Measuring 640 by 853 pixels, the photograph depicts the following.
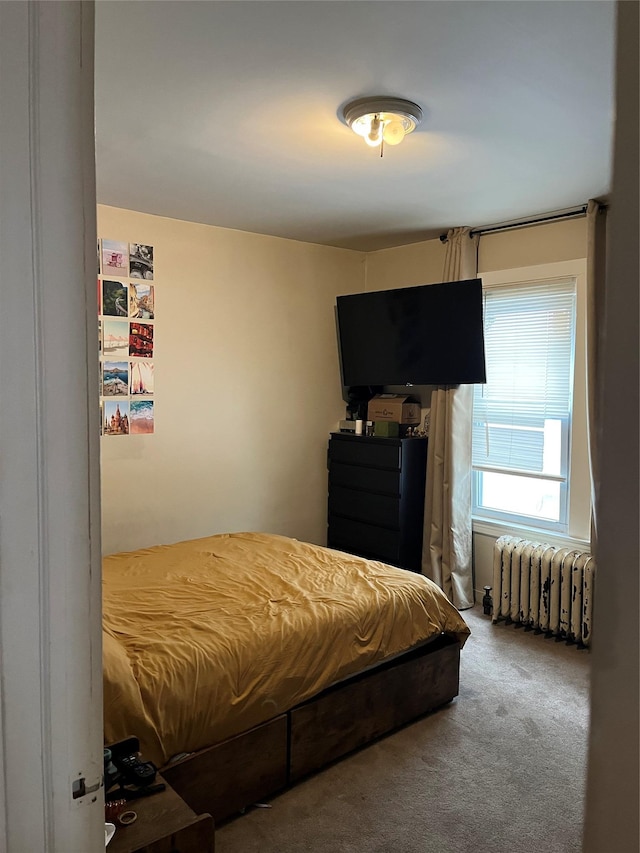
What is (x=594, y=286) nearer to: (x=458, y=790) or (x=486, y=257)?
(x=486, y=257)

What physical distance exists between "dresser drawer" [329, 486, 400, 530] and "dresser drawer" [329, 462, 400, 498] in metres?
0.04

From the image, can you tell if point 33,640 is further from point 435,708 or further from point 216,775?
point 435,708

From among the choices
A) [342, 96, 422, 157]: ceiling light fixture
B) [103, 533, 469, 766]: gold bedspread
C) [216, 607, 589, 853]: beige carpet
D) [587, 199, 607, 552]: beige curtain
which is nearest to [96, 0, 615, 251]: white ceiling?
[342, 96, 422, 157]: ceiling light fixture

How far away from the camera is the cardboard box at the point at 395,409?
4.72 metres

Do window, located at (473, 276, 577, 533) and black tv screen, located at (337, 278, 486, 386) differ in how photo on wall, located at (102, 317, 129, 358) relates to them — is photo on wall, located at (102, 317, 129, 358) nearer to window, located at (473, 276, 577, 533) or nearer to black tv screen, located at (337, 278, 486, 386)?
black tv screen, located at (337, 278, 486, 386)

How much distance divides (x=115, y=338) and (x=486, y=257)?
2.50 m

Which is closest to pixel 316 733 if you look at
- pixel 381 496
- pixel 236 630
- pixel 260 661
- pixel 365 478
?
pixel 260 661

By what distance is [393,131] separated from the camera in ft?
8.13

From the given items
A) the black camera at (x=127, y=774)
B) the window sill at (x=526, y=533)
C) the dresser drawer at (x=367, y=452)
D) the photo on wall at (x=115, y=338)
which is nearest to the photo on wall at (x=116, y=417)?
the photo on wall at (x=115, y=338)

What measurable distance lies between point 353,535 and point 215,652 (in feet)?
8.28

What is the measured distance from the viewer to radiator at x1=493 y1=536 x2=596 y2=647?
3.81 meters

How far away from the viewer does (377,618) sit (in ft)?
9.21

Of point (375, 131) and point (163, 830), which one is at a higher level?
point (375, 131)

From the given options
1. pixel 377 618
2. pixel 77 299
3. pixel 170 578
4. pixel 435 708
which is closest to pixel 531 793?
pixel 435 708
